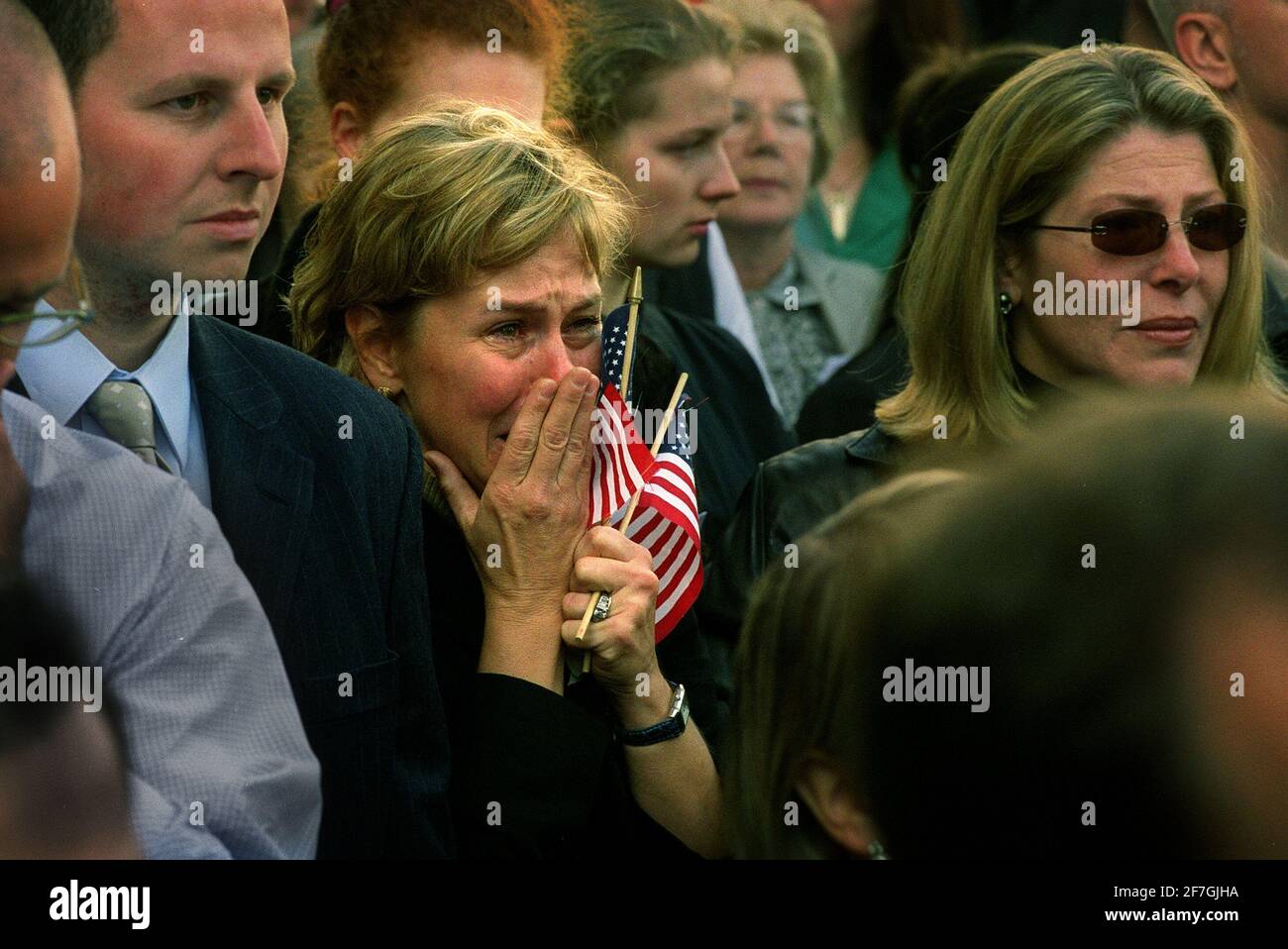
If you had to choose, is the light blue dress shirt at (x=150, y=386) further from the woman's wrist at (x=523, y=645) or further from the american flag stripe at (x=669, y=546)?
the american flag stripe at (x=669, y=546)

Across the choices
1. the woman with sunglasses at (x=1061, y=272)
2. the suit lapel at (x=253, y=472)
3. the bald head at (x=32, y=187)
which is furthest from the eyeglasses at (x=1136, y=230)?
the bald head at (x=32, y=187)

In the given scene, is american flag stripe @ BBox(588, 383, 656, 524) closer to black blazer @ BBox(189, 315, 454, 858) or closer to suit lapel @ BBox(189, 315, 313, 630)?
black blazer @ BBox(189, 315, 454, 858)

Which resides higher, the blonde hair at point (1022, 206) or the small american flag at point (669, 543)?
the blonde hair at point (1022, 206)

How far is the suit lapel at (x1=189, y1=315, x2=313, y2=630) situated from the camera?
2.40m

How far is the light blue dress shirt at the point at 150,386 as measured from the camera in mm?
2334

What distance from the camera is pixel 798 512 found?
3.05 metres

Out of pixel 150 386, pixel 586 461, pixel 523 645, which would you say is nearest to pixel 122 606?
pixel 150 386

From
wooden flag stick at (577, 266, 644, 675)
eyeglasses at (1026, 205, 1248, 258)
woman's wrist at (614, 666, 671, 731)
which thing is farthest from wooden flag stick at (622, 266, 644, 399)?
eyeglasses at (1026, 205, 1248, 258)

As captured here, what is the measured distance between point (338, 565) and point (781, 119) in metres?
2.61

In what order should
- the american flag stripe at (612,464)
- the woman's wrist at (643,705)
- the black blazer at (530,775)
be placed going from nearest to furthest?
1. the black blazer at (530,775)
2. the woman's wrist at (643,705)
3. the american flag stripe at (612,464)

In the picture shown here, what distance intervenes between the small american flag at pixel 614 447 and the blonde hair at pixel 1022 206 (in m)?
0.54

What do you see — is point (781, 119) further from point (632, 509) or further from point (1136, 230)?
point (632, 509)

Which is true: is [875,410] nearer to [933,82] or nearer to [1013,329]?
[1013,329]

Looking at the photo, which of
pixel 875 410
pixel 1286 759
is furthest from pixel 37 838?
pixel 875 410
